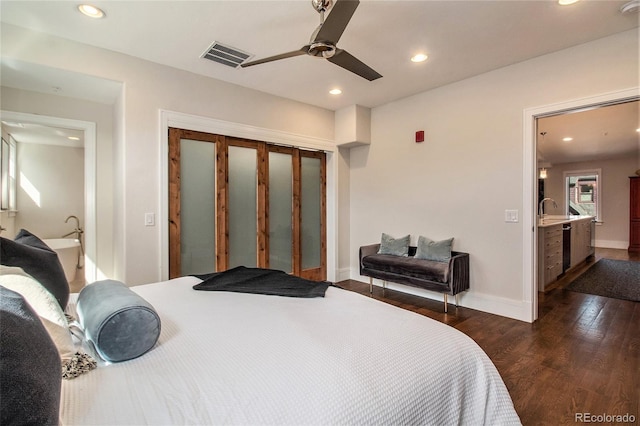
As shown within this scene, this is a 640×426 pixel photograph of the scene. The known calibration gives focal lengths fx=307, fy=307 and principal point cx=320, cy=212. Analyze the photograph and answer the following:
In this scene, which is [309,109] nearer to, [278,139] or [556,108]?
[278,139]

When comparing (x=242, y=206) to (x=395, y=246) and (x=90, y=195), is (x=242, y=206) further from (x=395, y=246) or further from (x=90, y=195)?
(x=395, y=246)

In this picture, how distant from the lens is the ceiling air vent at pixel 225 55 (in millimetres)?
2895

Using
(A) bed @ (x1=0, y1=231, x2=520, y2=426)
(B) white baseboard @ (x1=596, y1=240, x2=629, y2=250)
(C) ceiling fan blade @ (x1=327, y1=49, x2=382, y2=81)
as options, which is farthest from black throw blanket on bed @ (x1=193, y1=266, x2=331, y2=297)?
(B) white baseboard @ (x1=596, y1=240, x2=629, y2=250)

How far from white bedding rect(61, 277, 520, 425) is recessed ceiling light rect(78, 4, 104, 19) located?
2.35 meters

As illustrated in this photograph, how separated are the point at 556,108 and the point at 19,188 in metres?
7.72

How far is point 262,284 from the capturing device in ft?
7.03

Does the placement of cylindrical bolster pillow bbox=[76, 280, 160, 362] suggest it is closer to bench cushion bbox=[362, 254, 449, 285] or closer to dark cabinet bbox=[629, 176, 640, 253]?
bench cushion bbox=[362, 254, 449, 285]

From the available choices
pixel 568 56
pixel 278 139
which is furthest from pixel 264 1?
pixel 568 56

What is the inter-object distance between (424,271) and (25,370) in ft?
11.3

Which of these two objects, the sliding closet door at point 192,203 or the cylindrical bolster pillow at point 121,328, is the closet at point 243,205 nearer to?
the sliding closet door at point 192,203

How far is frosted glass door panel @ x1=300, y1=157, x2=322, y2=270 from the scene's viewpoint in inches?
184

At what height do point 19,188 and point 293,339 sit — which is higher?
point 19,188

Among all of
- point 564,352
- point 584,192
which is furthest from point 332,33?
point 584,192

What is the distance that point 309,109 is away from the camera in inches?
178
